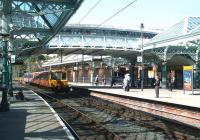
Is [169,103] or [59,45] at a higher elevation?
[59,45]

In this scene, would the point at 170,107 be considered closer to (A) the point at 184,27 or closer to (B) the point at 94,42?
(A) the point at 184,27

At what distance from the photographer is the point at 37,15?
26.7 metres

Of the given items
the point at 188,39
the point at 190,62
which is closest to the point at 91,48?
the point at 190,62

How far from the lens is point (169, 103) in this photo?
22062 mm

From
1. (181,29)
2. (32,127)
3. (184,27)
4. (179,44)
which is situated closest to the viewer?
(32,127)

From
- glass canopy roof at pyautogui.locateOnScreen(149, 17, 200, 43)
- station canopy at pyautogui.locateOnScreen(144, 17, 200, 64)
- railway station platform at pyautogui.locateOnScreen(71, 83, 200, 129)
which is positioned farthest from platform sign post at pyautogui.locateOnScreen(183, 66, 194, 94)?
glass canopy roof at pyautogui.locateOnScreen(149, 17, 200, 43)

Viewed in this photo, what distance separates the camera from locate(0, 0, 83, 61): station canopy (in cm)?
2459

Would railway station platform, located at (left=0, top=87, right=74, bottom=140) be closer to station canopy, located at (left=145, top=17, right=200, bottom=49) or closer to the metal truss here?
station canopy, located at (left=145, top=17, right=200, bottom=49)

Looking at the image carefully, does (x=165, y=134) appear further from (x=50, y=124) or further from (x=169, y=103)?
(x=169, y=103)

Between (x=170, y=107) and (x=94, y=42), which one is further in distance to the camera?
(x=94, y=42)

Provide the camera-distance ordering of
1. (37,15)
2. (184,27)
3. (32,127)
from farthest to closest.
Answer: (184,27) < (37,15) < (32,127)

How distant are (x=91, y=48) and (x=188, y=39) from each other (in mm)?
17397

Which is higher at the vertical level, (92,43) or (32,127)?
(92,43)

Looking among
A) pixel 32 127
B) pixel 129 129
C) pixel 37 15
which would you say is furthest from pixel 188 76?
pixel 32 127
